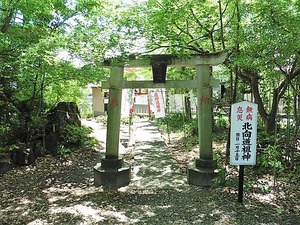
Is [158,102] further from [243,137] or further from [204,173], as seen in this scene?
[243,137]

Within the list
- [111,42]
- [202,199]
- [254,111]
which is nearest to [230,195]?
[202,199]

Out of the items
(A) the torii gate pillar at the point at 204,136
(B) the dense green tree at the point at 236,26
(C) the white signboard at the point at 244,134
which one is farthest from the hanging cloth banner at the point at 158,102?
(C) the white signboard at the point at 244,134

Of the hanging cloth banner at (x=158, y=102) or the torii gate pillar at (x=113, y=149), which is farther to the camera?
the hanging cloth banner at (x=158, y=102)

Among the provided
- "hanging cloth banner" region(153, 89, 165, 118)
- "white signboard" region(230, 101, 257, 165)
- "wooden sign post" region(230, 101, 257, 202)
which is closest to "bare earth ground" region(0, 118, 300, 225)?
"wooden sign post" region(230, 101, 257, 202)

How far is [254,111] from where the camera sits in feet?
16.7

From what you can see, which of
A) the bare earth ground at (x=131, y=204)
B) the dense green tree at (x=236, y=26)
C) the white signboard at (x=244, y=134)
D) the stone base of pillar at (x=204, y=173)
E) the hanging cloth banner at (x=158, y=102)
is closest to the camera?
the bare earth ground at (x=131, y=204)

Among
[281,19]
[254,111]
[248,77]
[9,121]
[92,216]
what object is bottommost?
[92,216]

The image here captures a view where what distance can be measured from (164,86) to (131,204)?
266cm

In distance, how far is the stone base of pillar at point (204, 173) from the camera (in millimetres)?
6043

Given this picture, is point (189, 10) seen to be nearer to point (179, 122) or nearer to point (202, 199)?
point (202, 199)

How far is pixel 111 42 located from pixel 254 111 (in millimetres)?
3054

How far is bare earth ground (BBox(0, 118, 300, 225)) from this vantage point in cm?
445

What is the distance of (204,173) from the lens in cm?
605

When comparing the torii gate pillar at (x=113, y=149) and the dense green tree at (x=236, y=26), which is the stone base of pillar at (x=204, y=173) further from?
the dense green tree at (x=236, y=26)
